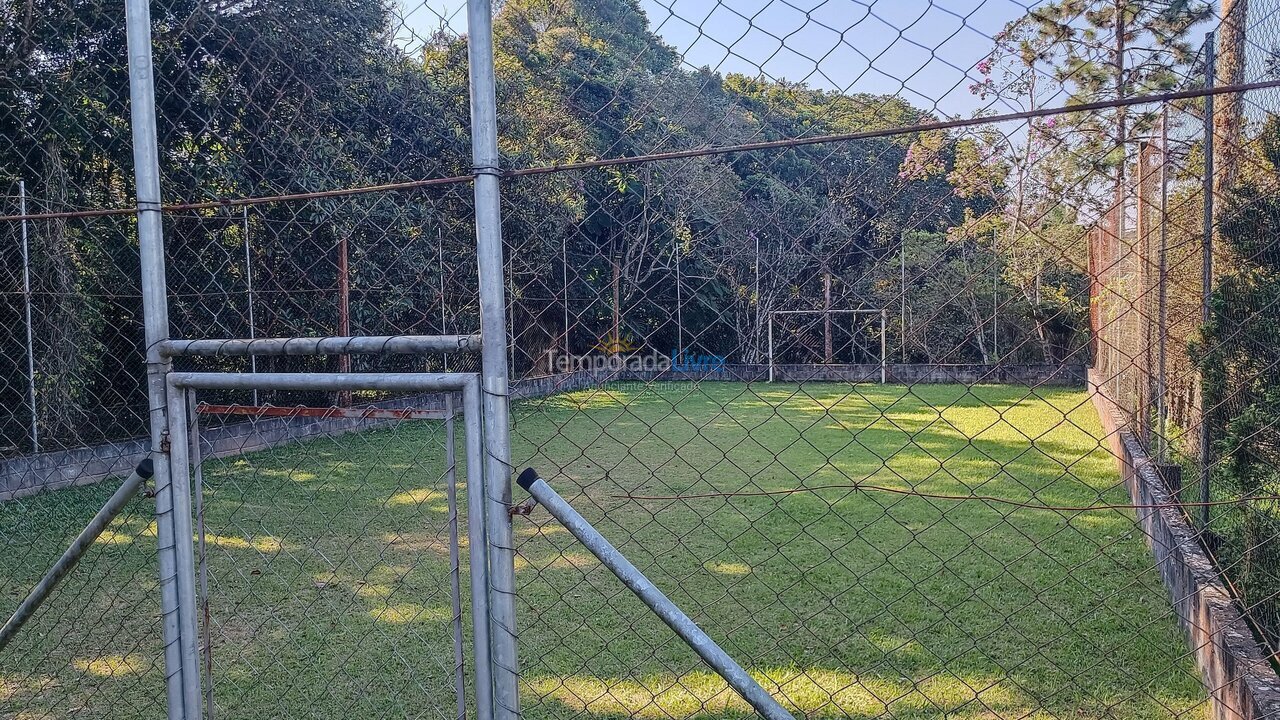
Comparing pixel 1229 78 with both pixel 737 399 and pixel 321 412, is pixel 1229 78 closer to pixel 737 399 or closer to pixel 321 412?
pixel 737 399

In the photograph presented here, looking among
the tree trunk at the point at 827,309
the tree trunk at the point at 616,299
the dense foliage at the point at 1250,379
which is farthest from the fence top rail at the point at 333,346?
the dense foliage at the point at 1250,379

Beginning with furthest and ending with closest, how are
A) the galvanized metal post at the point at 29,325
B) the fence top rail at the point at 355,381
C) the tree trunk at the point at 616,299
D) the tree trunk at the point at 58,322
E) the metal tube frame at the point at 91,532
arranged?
1. the tree trunk at the point at 58,322
2. the galvanized metal post at the point at 29,325
3. the tree trunk at the point at 616,299
4. the metal tube frame at the point at 91,532
5. the fence top rail at the point at 355,381

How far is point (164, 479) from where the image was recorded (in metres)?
1.61

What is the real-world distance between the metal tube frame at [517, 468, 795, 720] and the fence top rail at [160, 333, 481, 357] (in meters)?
0.26

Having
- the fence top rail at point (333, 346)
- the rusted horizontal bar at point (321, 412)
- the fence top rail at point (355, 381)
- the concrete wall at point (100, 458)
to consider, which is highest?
the fence top rail at point (333, 346)

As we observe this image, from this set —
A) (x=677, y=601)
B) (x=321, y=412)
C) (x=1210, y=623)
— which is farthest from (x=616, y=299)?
(x=1210, y=623)

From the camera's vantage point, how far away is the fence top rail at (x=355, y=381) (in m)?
1.34

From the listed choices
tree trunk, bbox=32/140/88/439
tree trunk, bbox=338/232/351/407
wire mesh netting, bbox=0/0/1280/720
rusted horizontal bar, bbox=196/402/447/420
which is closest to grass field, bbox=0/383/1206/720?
wire mesh netting, bbox=0/0/1280/720

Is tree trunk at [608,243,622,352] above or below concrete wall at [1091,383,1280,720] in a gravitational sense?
above

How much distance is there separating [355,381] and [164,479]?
1.95ft

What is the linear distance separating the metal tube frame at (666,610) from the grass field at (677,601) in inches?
7.4

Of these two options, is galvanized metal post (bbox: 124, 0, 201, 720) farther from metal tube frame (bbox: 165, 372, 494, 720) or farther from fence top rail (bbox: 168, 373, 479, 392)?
metal tube frame (bbox: 165, 372, 494, 720)

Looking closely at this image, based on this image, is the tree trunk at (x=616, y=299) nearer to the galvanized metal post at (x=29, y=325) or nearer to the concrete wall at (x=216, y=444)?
the concrete wall at (x=216, y=444)

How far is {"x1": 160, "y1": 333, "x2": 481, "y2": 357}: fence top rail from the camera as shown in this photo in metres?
1.36
